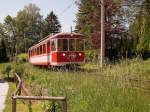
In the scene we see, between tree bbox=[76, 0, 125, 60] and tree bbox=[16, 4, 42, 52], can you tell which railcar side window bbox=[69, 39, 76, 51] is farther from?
tree bbox=[16, 4, 42, 52]

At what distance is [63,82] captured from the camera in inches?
573

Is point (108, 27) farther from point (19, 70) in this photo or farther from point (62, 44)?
point (19, 70)

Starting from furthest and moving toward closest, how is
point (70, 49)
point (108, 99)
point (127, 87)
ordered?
1. point (70, 49)
2. point (127, 87)
3. point (108, 99)

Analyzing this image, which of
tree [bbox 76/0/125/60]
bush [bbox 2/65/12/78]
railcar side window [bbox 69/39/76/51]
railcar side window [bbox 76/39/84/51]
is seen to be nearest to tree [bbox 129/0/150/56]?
railcar side window [bbox 69/39/76/51]

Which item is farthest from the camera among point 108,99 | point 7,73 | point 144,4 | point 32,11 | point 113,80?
point 32,11

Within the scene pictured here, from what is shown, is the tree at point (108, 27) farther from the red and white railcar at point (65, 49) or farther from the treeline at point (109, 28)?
the red and white railcar at point (65, 49)

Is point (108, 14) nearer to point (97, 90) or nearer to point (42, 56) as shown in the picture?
point (42, 56)

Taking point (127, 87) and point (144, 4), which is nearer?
point (127, 87)

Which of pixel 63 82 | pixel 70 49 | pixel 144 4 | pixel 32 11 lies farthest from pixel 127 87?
pixel 32 11

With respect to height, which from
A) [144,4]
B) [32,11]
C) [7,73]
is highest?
[32,11]

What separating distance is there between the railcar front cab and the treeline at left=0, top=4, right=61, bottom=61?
8844 centimetres

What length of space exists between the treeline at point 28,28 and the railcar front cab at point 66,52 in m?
88.4

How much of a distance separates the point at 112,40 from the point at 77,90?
41.1 metres

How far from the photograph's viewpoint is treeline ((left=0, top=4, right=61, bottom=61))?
12269 cm
